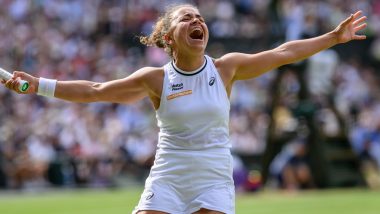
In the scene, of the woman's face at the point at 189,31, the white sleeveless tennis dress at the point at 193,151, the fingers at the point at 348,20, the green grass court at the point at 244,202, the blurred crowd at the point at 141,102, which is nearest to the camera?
the white sleeveless tennis dress at the point at 193,151

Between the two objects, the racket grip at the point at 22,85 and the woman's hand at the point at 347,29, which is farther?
the woman's hand at the point at 347,29

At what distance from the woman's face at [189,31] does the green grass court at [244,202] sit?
6.71 meters

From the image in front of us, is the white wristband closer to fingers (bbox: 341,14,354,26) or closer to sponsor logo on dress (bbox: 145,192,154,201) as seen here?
sponsor logo on dress (bbox: 145,192,154,201)

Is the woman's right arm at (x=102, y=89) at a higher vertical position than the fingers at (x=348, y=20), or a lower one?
lower

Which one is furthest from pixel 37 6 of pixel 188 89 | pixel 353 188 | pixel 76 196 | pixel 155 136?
pixel 188 89

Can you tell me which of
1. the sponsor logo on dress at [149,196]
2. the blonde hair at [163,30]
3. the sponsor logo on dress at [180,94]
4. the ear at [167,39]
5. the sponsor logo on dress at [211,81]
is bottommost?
the sponsor logo on dress at [149,196]

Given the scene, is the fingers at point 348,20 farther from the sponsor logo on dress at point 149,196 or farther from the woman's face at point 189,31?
the sponsor logo on dress at point 149,196

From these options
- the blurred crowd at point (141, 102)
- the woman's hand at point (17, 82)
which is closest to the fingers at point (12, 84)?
the woman's hand at point (17, 82)

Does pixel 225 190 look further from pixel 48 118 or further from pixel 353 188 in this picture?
pixel 48 118

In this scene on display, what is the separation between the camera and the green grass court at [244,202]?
13.8 m

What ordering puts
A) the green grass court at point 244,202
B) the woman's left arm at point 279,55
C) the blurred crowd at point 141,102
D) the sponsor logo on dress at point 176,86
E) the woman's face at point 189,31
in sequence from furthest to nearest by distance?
the blurred crowd at point 141,102, the green grass court at point 244,202, the woman's left arm at point 279,55, the woman's face at point 189,31, the sponsor logo on dress at point 176,86

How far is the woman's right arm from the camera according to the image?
675 cm

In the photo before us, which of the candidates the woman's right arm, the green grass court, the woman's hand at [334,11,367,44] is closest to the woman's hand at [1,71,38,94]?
the woman's right arm

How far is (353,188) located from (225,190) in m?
12.7
